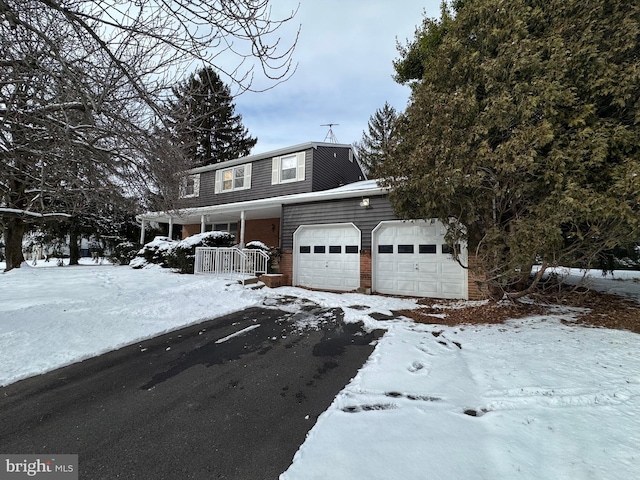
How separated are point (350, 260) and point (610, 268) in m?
10.3

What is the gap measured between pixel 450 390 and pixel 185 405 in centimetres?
272

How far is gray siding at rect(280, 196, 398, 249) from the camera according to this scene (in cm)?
944

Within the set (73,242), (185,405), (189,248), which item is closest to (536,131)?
(185,405)

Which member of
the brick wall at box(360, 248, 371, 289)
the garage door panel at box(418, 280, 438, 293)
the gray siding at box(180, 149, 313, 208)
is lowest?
the garage door panel at box(418, 280, 438, 293)

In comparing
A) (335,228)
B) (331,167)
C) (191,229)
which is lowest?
(335,228)

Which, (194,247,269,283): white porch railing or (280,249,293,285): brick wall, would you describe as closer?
(194,247,269,283): white porch railing

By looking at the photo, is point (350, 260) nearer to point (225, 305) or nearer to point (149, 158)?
point (225, 305)

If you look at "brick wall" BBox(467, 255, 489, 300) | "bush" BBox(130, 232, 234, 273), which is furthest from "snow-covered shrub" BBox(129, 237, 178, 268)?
"brick wall" BBox(467, 255, 489, 300)

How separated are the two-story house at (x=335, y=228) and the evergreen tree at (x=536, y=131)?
1.89 metres

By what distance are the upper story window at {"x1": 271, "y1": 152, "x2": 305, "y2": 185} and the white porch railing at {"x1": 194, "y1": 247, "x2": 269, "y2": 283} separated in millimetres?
4357

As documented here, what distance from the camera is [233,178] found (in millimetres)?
15305

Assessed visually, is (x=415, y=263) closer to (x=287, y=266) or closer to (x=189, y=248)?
(x=287, y=266)

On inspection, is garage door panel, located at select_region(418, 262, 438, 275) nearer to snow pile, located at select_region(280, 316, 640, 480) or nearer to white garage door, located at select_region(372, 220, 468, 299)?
white garage door, located at select_region(372, 220, 468, 299)

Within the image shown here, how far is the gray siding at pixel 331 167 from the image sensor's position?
13180 mm
